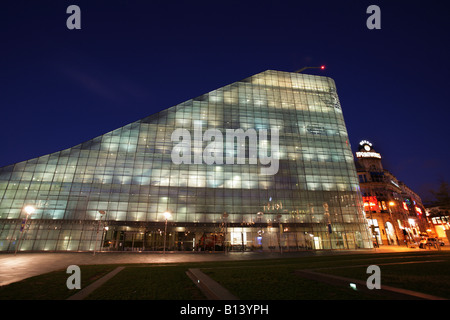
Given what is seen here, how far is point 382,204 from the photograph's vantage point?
7269 cm

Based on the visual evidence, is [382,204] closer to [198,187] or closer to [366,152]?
[366,152]

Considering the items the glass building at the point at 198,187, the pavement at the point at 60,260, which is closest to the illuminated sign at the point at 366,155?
the glass building at the point at 198,187

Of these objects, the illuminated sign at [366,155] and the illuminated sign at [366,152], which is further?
the illuminated sign at [366,152]

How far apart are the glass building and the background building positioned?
25.8 meters

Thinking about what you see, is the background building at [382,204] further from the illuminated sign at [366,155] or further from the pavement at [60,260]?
the pavement at [60,260]

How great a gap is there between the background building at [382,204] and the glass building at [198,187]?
25.8 meters

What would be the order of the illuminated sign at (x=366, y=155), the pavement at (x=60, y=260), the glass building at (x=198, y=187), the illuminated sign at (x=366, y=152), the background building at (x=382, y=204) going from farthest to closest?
the illuminated sign at (x=366, y=152) < the illuminated sign at (x=366, y=155) < the background building at (x=382, y=204) < the glass building at (x=198, y=187) < the pavement at (x=60, y=260)

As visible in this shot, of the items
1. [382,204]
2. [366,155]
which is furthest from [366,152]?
[382,204]

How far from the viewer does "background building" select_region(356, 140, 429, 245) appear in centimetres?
6838

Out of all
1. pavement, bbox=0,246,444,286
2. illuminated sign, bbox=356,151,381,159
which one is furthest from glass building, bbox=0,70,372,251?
illuminated sign, bbox=356,151,381,159

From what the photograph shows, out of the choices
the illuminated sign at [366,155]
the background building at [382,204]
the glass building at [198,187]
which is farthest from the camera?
the illuminated sign at [366,155]

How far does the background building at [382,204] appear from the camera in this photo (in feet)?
224

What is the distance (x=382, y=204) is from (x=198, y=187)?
63060 mm
